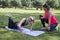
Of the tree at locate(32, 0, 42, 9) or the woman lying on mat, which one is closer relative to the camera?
the woman lying on mat

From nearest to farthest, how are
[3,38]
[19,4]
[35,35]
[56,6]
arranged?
[3,38] < [35,35] < [19,4] < [56,6]

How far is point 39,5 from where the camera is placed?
27984 mm

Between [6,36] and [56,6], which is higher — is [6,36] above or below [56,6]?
above

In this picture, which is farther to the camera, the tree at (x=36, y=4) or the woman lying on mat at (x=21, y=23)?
the tree at (x=36, y=4)

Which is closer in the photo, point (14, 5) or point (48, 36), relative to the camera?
point (48, 36)

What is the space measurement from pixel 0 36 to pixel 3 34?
28cm

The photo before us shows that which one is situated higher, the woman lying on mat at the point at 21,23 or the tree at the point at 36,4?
the woman lying on mat at the point at 21,23

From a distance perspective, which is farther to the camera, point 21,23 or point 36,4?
point 36,4

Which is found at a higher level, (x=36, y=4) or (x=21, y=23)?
(x=21, y=23)

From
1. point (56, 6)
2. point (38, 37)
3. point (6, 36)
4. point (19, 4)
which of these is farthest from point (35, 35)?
point (56, 6)

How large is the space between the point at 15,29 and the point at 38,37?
3.92ft

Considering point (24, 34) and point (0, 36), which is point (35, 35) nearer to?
point (24, 34)

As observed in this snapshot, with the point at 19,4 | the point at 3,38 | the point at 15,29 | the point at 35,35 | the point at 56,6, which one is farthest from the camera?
the point at 56,6

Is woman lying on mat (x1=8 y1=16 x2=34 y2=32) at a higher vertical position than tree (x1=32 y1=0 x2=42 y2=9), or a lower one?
higher
